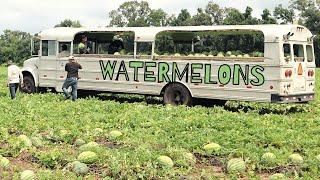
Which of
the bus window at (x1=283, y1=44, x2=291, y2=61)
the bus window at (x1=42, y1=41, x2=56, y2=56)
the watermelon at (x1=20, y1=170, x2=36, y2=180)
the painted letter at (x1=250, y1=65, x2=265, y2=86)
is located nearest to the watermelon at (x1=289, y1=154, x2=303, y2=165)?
the watermelon at (x1=20, y1=170, x2=36, y2=180)

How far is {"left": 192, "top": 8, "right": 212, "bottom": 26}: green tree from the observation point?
3589 inches

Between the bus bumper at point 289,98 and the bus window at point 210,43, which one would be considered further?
the bus window at point 210,43

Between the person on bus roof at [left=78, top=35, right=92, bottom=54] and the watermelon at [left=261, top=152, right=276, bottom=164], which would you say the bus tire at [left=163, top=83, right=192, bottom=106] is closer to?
the person on bus roof at [left=78, top=35, right=92, bottom=54]

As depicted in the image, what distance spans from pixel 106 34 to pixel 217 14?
266 ft

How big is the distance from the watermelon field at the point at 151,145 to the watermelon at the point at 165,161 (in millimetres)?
18

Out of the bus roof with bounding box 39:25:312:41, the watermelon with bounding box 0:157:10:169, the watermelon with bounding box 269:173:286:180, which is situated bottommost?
the watermelon with bounding box 269:173:286:180

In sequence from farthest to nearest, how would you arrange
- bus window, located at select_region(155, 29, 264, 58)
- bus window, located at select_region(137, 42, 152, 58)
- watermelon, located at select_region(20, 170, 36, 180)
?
bus window, located at select_region(137, 42, 152, 58) < bus window, located at select_region(155, 29, 264, 58) < watermelon, located at select_region(20, 170, 36, 180)

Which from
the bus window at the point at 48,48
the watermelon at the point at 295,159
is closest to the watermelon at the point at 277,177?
the watermelon at the point at 295,159

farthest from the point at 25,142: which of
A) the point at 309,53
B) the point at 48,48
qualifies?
the point at 48,48

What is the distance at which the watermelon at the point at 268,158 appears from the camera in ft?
28.3

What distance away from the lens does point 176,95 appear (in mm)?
18156

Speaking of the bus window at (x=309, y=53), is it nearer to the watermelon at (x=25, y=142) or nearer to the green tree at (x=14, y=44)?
the watermelon at (x=25, y=142)

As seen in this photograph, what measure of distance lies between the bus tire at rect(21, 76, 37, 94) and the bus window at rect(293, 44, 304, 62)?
1085cm

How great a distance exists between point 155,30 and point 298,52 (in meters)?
4.93
